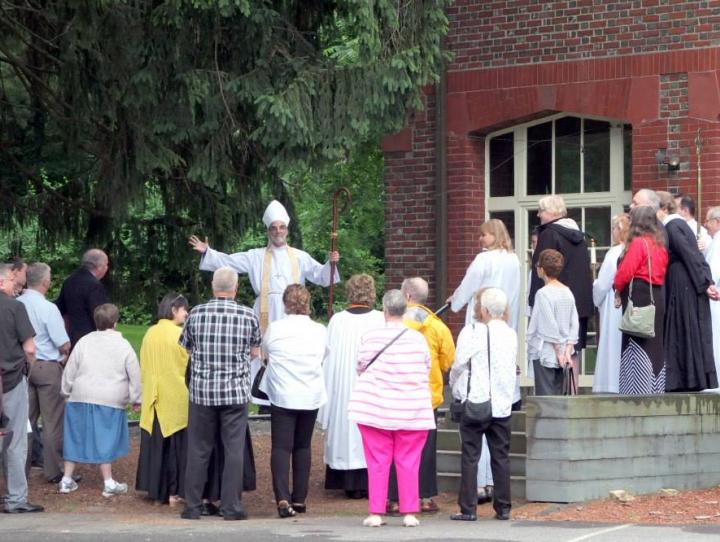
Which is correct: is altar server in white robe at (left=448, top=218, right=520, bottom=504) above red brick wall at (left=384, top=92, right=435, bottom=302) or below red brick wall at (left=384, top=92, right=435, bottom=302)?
below

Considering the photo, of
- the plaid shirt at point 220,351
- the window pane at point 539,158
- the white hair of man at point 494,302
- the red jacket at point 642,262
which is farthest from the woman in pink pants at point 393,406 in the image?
the window pane at point 539,158

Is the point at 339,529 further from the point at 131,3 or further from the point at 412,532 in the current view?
the point at 131,3

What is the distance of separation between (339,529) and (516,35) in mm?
8297

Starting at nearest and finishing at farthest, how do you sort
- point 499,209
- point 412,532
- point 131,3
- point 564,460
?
point 412,532 → point 564,460 → point 131,3 → point 499,209

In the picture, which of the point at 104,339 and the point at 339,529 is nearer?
the point at 339,529

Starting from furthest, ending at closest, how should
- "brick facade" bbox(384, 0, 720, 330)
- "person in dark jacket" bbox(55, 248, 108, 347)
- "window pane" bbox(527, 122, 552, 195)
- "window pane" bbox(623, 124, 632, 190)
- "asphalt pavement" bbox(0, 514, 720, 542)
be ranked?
1. "window pane" bbox(527, 122, 552, 195)
2. "window pane" bbox(623, 124, 632, 190)
3. "brick facade" bbox(384, 0, 720, 330)
4. "person in dark jacket" bbox(55, 248, 108, 347)
5. "asphalt pavement" bbox(0, 514, 720, 542)

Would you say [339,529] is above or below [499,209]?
below

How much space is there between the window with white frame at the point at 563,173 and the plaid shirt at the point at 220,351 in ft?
20.7

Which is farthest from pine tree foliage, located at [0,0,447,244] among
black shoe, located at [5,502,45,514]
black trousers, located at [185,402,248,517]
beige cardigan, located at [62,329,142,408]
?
black shoe, located at [5,502,45,514]

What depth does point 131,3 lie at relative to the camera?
14055 mm

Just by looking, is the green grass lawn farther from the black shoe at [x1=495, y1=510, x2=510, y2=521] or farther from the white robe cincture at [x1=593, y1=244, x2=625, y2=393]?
the black shoe at [x1=495, y1=510, x2=510, y2=521]

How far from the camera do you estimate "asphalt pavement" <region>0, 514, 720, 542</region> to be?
992cm

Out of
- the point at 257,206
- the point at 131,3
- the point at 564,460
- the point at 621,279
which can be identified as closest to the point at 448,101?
the point at 257,206

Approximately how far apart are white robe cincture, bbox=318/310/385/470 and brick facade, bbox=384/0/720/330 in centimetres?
514
